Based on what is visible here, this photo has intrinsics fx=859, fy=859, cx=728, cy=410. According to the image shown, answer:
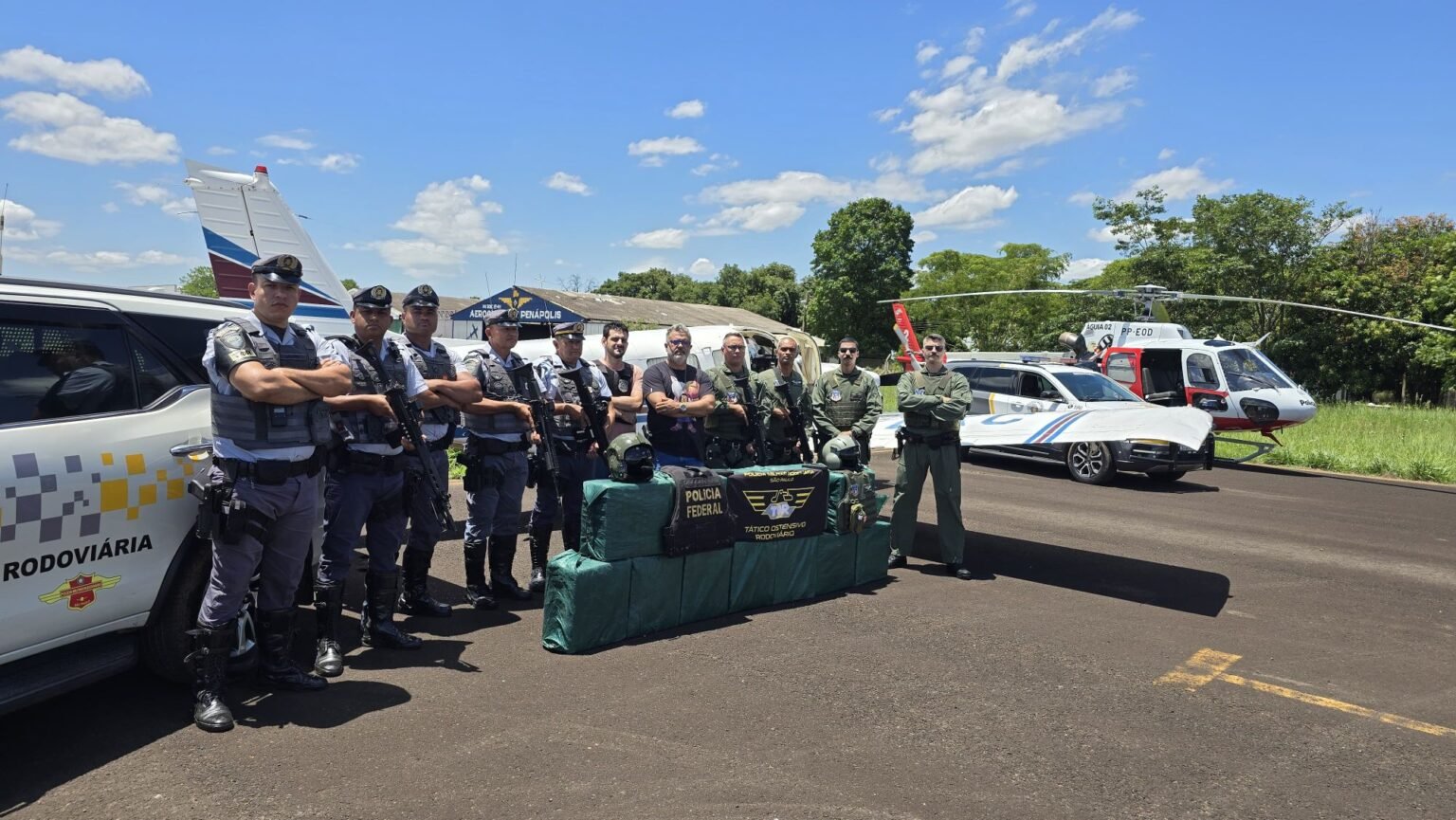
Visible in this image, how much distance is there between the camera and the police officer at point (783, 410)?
7.15m

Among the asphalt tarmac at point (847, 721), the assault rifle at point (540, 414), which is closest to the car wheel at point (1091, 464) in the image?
the asphalt tarmac at point (847, 721)

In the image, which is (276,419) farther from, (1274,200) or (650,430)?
(1274,200)

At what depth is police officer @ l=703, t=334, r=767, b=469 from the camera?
6.45 meters

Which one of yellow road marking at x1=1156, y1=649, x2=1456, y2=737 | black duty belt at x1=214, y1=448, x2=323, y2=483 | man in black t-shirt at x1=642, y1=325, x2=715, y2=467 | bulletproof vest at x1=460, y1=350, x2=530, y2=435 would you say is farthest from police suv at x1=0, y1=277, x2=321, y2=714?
yellow road marking at x1=1156, y1=649, x2=1456, y2=737

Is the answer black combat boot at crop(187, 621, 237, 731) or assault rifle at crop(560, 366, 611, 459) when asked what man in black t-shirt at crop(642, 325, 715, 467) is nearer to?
assault rifle at crop(560, 366, 611, 459)

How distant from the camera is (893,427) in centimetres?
788

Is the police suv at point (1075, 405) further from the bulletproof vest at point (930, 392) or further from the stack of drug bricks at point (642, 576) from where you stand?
the stack of drug bricks at point (642, 576)

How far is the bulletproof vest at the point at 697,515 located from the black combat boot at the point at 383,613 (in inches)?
59.8

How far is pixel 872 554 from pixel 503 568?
267cm

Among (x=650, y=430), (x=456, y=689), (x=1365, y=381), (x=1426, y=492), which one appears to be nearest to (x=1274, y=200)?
(x=1365, y=381)

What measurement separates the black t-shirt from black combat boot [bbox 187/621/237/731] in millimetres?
3109

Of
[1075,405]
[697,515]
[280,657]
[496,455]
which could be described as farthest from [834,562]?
[1075,405]

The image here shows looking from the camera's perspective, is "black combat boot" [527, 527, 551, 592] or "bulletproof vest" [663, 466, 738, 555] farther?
"black combat boot" [527, 527, 551, 592]

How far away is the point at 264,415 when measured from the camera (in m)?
3.69
